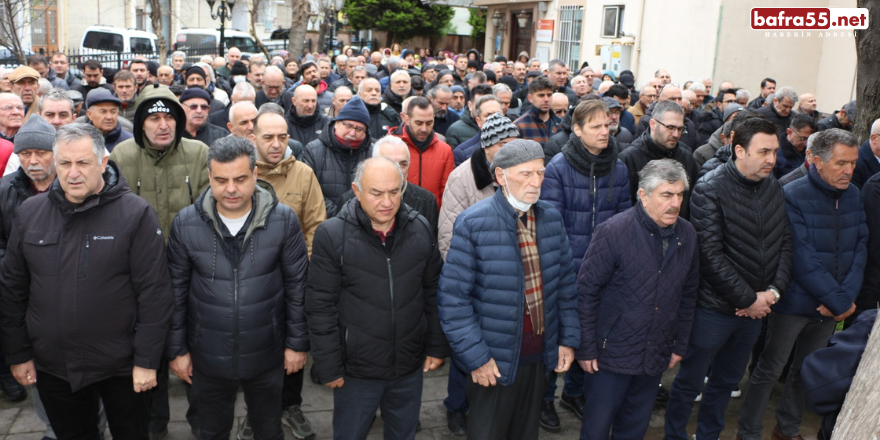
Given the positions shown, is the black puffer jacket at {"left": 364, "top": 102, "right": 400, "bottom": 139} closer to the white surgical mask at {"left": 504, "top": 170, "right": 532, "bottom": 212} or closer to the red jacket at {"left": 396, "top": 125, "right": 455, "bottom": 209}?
the red jacket at {"left": 396, "top": 125, "right": 455, "bottom": 209}

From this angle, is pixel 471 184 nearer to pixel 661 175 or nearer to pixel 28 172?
pixel 661 175

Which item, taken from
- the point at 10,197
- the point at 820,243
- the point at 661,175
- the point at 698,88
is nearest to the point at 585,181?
the point at 661,175

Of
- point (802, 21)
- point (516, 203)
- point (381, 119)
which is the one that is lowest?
point (516, 203)

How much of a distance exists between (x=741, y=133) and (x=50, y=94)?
4.88 m

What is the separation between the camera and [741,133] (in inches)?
165

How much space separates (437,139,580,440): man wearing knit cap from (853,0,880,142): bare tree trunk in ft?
14.6

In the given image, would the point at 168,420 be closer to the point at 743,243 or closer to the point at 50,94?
the point at 50,94

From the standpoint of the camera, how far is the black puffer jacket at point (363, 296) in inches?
132

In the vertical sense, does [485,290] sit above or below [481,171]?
below

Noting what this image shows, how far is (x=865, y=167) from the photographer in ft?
17.8

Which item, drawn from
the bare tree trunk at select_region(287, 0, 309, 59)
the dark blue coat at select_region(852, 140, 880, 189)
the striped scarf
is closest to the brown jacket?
the striped scarf

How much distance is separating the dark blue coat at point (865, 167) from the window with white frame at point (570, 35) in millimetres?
15616

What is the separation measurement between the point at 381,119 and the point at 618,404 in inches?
176

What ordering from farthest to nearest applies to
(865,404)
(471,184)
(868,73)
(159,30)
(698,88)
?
(159,30) → (698,88) → (868,73) → (471,184) → (865,404)
